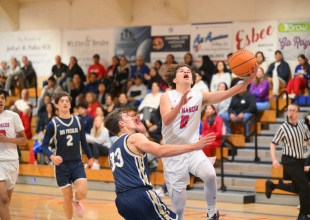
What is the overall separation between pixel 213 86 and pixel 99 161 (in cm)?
348

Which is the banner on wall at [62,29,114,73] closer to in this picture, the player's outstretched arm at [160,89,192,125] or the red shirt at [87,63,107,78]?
the red shirt at [87,63,107,78]

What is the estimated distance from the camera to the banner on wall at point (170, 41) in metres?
19.7

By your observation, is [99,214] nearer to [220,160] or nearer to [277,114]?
[220,160]

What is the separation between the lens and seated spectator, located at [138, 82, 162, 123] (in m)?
16.8

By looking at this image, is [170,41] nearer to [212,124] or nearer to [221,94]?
[212,124]

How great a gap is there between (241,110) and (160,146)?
32.6ft

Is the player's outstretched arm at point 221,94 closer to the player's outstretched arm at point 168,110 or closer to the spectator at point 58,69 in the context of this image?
the player's outstretched arm at point 168,110

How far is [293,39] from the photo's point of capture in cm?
1756

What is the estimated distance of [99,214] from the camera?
1178cm

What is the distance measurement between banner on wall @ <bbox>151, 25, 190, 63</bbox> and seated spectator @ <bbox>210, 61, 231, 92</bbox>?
2.65 metres

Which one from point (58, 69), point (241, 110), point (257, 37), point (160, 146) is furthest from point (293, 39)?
point (160, 146)

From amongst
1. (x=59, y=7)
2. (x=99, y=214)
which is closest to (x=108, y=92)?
(x=59, y=7)

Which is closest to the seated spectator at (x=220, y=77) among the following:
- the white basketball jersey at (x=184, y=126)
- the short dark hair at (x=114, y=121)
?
the white basketball jersey at (x=184, y=126)

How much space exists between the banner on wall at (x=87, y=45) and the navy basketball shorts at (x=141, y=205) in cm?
1545
